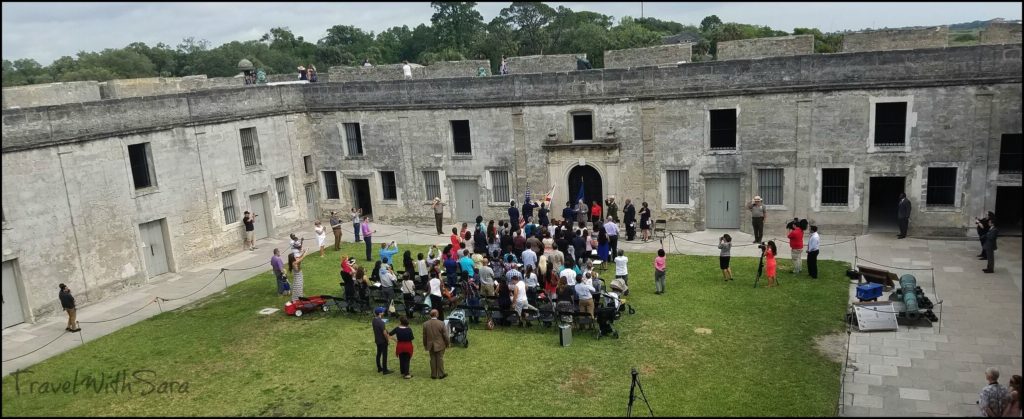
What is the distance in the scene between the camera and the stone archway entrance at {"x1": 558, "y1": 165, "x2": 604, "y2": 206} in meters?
26.8

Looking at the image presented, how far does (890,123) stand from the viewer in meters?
22.8

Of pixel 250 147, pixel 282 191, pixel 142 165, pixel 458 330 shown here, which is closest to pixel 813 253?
pixel 458 330

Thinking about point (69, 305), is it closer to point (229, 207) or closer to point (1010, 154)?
point (229, 207)

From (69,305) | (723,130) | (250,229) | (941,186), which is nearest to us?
(69,305)

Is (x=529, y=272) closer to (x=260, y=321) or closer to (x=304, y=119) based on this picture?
(x=260, y=321)

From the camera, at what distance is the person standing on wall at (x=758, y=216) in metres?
23.5

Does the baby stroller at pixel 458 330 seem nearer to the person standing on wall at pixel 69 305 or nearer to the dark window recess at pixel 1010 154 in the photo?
the person standing on wall at pixel 69 305

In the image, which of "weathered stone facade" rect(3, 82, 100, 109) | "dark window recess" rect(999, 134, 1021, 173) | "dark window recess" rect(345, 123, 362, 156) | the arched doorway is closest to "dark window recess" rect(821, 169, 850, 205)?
"dark window recess" rect(999, 134, 1021, 173)

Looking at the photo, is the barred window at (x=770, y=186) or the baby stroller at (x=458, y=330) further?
the barred window at (x=770, y=186)

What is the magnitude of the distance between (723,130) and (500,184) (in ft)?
28.1

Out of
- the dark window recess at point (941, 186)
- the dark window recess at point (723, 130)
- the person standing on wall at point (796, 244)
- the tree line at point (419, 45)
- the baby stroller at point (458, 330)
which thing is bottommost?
the baby stroller at point (458, 330)

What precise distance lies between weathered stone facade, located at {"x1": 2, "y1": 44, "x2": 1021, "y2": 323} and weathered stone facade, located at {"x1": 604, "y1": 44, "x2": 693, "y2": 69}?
2203 mm

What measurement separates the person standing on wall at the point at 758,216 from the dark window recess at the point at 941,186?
4.98m

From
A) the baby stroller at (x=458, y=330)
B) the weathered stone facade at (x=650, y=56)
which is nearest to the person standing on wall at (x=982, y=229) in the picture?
the weathered stone facade at (x=650, y=56)
